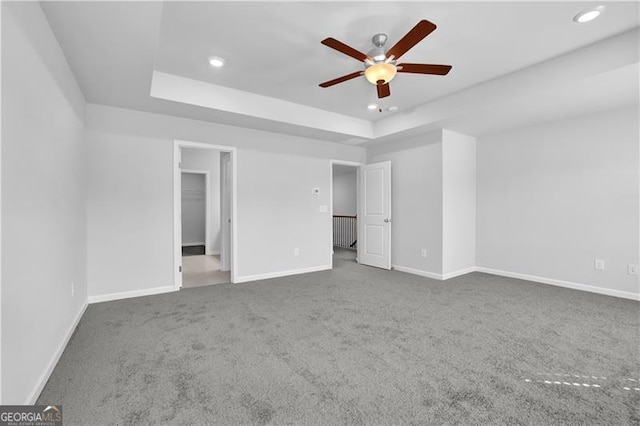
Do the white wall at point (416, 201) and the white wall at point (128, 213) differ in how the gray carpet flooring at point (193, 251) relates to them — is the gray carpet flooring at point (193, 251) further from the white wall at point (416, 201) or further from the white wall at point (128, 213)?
the white wall at point (416, 201)

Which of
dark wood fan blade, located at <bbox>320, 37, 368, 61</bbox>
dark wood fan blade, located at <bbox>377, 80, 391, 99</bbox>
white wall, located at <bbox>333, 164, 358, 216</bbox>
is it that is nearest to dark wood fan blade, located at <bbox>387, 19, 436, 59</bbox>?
dark wood fan blade, located at <bbox>320, 37, 368, 61</bbox>

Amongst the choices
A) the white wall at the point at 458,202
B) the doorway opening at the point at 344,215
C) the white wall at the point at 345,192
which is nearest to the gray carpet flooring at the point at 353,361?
the white wall at the point at 458,202

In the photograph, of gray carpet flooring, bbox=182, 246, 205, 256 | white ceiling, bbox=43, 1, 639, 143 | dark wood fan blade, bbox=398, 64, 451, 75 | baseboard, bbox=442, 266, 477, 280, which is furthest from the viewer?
gray carpet flooring, bbox=182, 246, 205, 256

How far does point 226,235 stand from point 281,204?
1264 millimetres

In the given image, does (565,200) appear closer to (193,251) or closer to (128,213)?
(128,213)

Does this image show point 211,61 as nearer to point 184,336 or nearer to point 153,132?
point 153,132

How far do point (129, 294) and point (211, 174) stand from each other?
428 cm

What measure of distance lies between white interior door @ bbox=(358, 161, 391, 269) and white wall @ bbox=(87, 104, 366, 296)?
1176 millimetres

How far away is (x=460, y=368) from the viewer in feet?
6.97

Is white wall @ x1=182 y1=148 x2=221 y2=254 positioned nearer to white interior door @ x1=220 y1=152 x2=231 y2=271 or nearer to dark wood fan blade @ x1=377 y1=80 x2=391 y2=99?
white interior door @ x1=220 y1=152 x2=231 y2=271

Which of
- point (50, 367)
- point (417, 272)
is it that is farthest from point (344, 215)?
point (50, 367)

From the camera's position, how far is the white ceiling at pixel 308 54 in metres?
2.30

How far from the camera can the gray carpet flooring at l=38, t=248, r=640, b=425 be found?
1.69m

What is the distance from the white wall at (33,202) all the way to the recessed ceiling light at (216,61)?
4.06 ft
